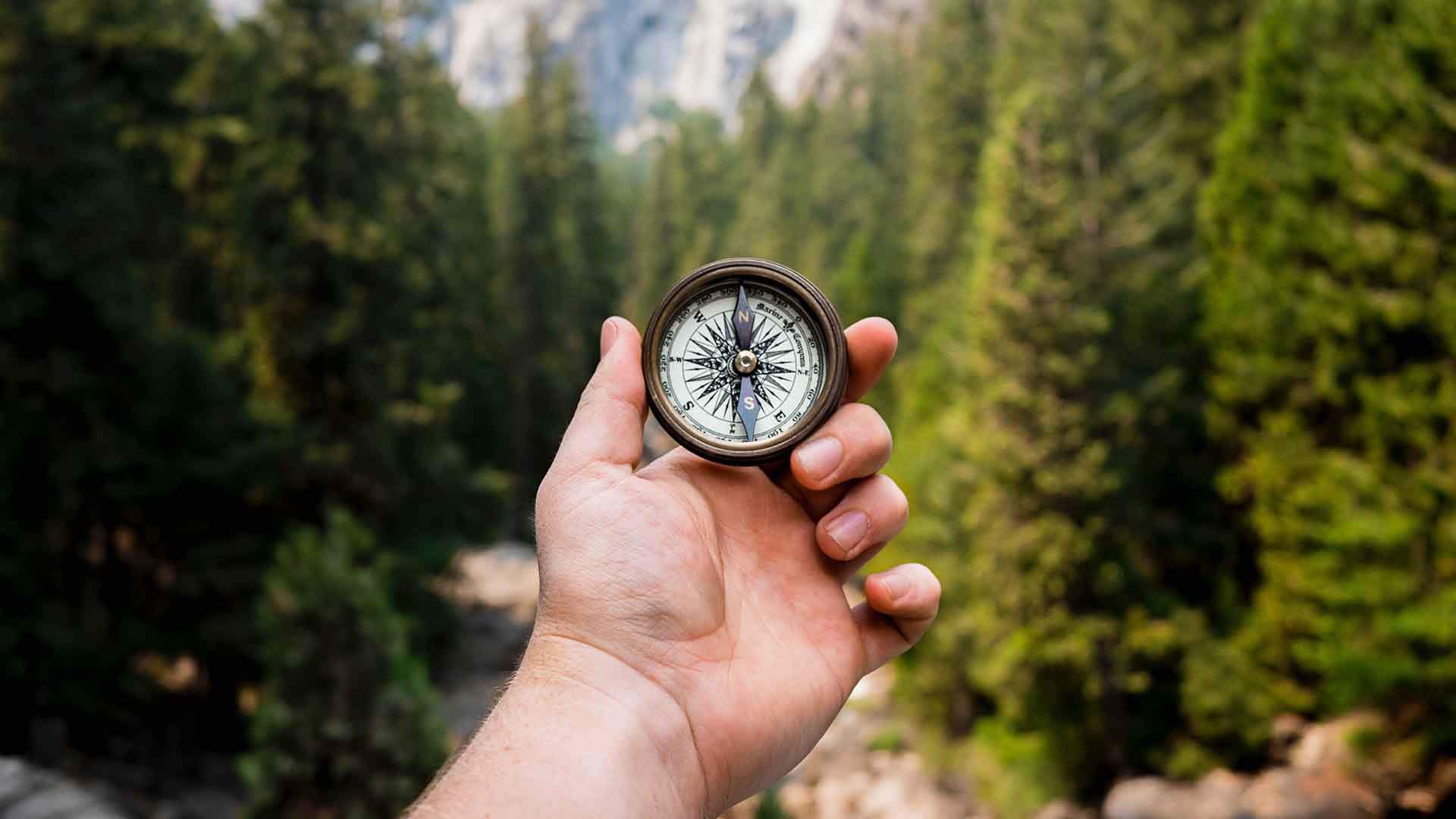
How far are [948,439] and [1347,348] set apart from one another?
6556mm

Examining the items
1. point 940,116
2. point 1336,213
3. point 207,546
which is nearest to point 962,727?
point 1336,213

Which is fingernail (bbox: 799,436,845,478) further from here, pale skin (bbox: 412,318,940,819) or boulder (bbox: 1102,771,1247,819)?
boulder (bbox: 1102,771,1247,819)

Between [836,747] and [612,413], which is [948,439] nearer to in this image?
[836,747]

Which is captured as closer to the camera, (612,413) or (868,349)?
(612,413)

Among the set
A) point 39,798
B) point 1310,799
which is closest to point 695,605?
point 39,798

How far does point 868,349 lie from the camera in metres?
3.42

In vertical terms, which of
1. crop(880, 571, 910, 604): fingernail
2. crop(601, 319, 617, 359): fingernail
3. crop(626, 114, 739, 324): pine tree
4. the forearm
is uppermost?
crop(626, 114, 739, 324): pine tree

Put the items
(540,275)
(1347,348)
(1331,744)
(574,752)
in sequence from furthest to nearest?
(540,275) → (1347,348) → (1331,744) → (574,752)

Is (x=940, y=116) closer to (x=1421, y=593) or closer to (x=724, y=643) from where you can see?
(x=1421, y=593)

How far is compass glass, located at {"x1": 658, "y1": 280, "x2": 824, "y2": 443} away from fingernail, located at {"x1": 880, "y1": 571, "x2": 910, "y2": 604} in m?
0.61

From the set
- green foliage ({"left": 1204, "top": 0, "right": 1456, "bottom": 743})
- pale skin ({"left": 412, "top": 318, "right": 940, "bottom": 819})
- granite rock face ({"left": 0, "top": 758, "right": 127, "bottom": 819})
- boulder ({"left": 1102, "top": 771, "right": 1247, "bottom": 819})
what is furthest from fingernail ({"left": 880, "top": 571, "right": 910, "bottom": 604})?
boulder ({"left": 1102, "top": 771, "right": 1247, "bottom": 819})

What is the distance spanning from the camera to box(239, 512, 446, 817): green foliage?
958cm

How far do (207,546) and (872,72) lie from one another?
218ft

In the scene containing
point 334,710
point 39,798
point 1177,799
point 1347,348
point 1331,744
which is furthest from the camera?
point 1347,348
